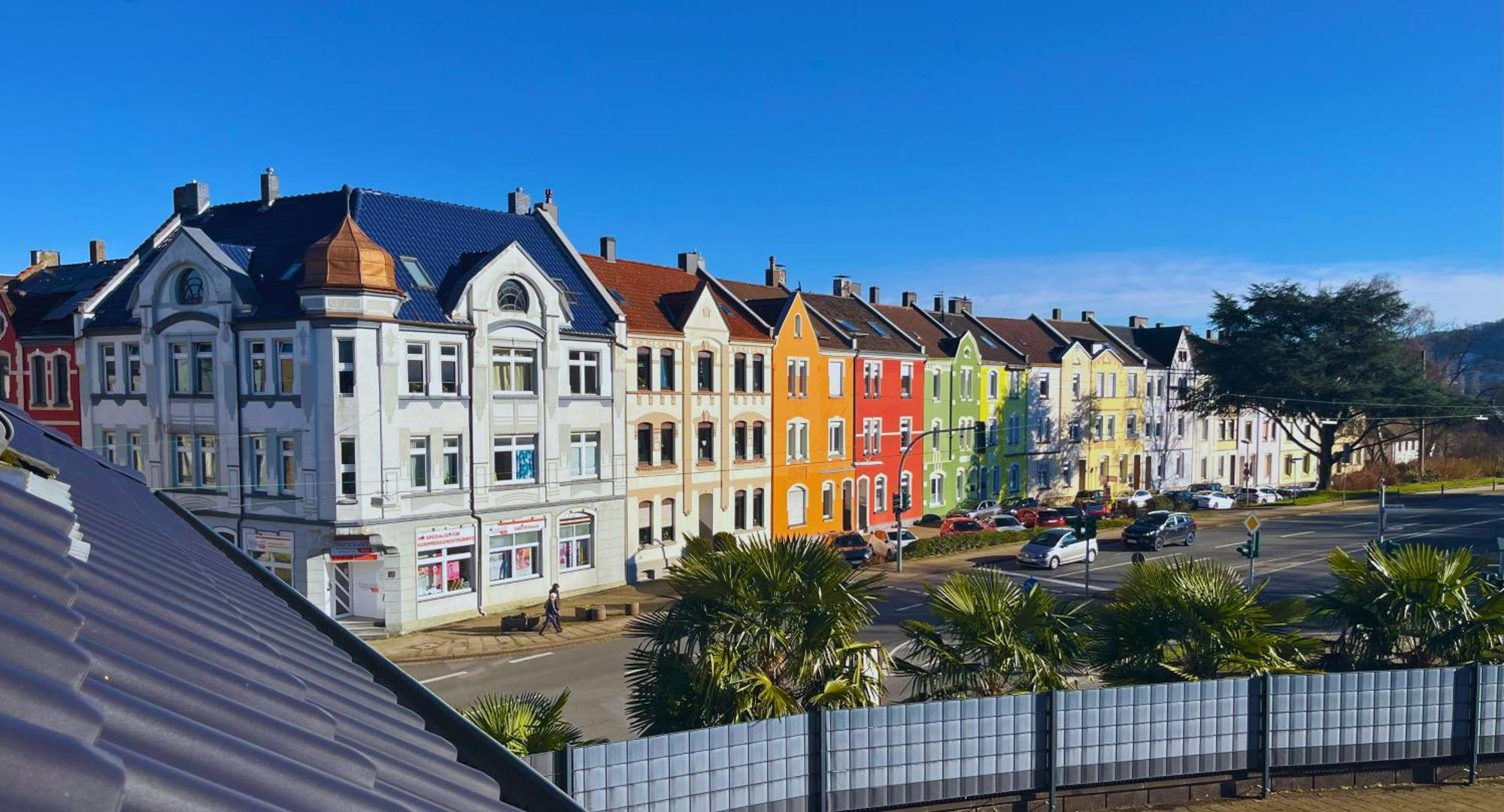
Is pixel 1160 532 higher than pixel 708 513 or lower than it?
lower

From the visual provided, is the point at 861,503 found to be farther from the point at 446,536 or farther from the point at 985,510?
the point at 446,536

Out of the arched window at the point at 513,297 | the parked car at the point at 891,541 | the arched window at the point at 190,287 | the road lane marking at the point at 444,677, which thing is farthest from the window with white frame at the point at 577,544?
the arched window at the point at 190,287

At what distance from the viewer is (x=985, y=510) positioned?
161 ft

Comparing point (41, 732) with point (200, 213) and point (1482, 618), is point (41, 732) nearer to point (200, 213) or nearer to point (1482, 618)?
point (1482, 618)

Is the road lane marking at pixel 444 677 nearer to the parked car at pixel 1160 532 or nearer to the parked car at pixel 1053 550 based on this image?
the parked car at pixel 1053 550

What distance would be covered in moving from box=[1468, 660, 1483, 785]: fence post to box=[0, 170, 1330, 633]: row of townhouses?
1261 cm

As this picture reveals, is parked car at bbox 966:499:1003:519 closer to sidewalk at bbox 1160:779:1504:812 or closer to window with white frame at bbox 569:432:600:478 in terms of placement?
window with white frame at bbox 569:432:600:478

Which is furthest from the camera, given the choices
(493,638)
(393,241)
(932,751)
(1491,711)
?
(393,241)

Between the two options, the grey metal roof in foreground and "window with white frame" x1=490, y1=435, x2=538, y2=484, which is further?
"window with white frame" x1=490, y1=435, x2=538, y2=484

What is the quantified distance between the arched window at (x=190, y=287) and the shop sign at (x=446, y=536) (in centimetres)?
981

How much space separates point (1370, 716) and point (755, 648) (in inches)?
325

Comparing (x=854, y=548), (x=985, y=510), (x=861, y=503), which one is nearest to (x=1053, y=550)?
(x=854, y=548)

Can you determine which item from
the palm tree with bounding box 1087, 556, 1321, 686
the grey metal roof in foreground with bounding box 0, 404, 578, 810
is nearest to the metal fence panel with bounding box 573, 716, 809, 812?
the grey metal roof in foreground with bounding box 0, 404, 578, 810

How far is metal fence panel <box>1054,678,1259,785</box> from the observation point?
38.1 feet
